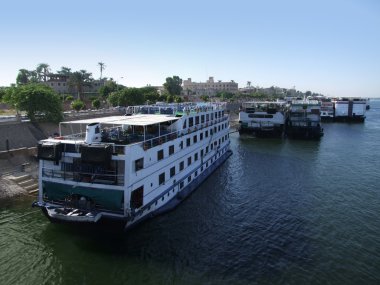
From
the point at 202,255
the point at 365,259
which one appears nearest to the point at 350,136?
the point at 365,259

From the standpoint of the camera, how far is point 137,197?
21797 mm

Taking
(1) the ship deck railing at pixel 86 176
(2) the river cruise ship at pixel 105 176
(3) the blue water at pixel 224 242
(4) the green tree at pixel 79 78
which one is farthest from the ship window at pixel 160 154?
(4) the green tree at pixel 79 78

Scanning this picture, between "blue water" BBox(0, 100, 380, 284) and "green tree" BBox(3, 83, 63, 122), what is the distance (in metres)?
19.2

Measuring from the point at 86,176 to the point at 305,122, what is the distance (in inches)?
2419

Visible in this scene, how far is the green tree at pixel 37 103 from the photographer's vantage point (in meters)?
42.6

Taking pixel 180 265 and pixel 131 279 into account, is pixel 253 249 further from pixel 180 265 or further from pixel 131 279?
pixel 131 279

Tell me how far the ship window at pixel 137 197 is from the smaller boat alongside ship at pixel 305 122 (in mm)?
57525

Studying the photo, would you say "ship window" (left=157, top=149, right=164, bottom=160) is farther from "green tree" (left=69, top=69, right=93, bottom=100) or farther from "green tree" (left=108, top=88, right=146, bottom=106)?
"green tree" (left=69, top=69, right=93, bottom=100)

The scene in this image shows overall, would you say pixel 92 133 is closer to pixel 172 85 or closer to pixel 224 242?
pixel 224 242

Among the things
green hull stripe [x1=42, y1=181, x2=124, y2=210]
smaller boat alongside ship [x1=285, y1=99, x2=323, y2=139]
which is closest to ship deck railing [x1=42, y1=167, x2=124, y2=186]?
green hull stripe [x1=42, y1=181, x2=124, y2=210]

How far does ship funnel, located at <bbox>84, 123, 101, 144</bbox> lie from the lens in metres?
21.6

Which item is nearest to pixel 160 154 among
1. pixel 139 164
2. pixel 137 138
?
pixel 137 138

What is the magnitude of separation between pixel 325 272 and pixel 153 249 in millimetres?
10602

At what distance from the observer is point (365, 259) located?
64.6 feet
